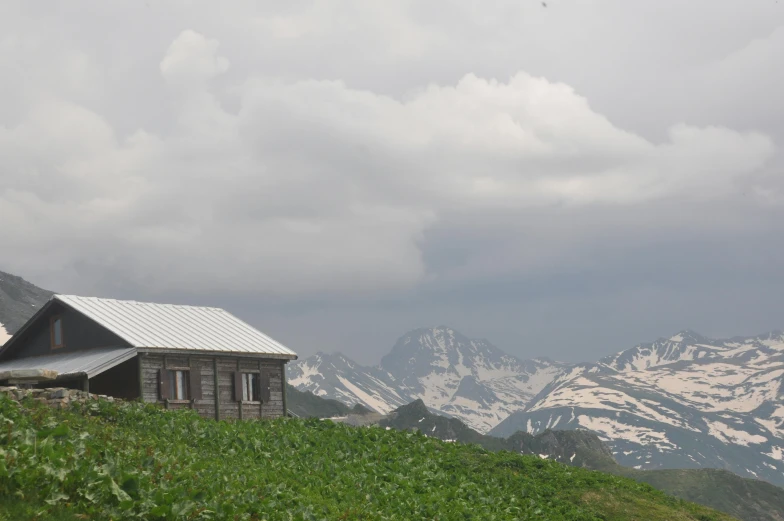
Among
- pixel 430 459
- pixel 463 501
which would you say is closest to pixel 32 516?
pixel 463 501

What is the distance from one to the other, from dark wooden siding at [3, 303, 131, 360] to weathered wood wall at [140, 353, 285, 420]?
180cm

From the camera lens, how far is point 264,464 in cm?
2661

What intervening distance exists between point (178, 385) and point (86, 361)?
4.16 metres

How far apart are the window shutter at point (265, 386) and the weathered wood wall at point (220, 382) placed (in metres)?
0.15

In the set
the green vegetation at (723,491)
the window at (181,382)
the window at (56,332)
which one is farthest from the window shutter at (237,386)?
the green vegetation at (723,491)

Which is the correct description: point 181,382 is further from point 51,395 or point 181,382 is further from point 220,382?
point 51,395

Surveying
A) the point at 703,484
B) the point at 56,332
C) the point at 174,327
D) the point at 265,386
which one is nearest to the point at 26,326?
the point at 56,332

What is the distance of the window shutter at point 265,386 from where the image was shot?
45.8 metres

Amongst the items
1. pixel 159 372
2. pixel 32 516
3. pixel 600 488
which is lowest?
pixel 600 488

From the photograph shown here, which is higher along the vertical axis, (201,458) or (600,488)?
(201,458)

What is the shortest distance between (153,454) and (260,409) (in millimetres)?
23874

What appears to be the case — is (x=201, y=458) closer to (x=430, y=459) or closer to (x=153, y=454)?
(x=153, y=454)

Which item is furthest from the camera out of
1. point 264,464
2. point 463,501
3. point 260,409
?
point 260,409

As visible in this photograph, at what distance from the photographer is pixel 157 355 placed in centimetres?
4075
